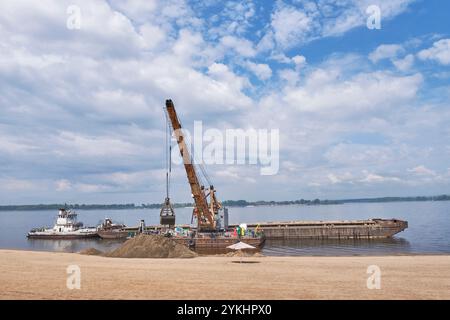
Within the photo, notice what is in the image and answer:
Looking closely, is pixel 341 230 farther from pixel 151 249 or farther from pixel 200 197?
pixel 151 249

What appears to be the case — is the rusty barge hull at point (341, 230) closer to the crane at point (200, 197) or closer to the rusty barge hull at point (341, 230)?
the rusty barge hull at point (341, 230)

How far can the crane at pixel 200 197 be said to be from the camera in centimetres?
5173

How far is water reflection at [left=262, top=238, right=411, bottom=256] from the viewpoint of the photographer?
5144 centimetres

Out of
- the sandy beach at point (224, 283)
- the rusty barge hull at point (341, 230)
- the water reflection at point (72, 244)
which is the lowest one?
the water reflection at point (72, 244)

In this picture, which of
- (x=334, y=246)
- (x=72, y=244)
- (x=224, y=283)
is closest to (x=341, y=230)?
(x=334, y=246)

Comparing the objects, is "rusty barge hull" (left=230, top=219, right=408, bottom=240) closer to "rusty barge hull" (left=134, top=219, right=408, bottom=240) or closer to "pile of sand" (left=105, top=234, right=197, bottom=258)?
"rusty barge hull" (left=134, top=219, right=408, bottom=240)

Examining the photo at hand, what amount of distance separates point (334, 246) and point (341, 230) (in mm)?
12584

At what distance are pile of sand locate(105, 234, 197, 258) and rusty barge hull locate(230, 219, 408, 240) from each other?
39917 millimetres

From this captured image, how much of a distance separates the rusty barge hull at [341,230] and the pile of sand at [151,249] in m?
39.9

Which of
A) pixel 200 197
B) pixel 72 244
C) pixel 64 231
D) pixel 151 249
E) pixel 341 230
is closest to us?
pixel 151 249

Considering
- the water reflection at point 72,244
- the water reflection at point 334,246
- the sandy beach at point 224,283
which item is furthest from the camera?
the water reflection at point 72,244

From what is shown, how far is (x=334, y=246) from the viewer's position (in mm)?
57250

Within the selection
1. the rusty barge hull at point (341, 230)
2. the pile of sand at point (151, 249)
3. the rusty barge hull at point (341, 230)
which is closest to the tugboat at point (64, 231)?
the rusty barge hull at point (341, 230)

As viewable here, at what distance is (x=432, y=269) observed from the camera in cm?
2377
